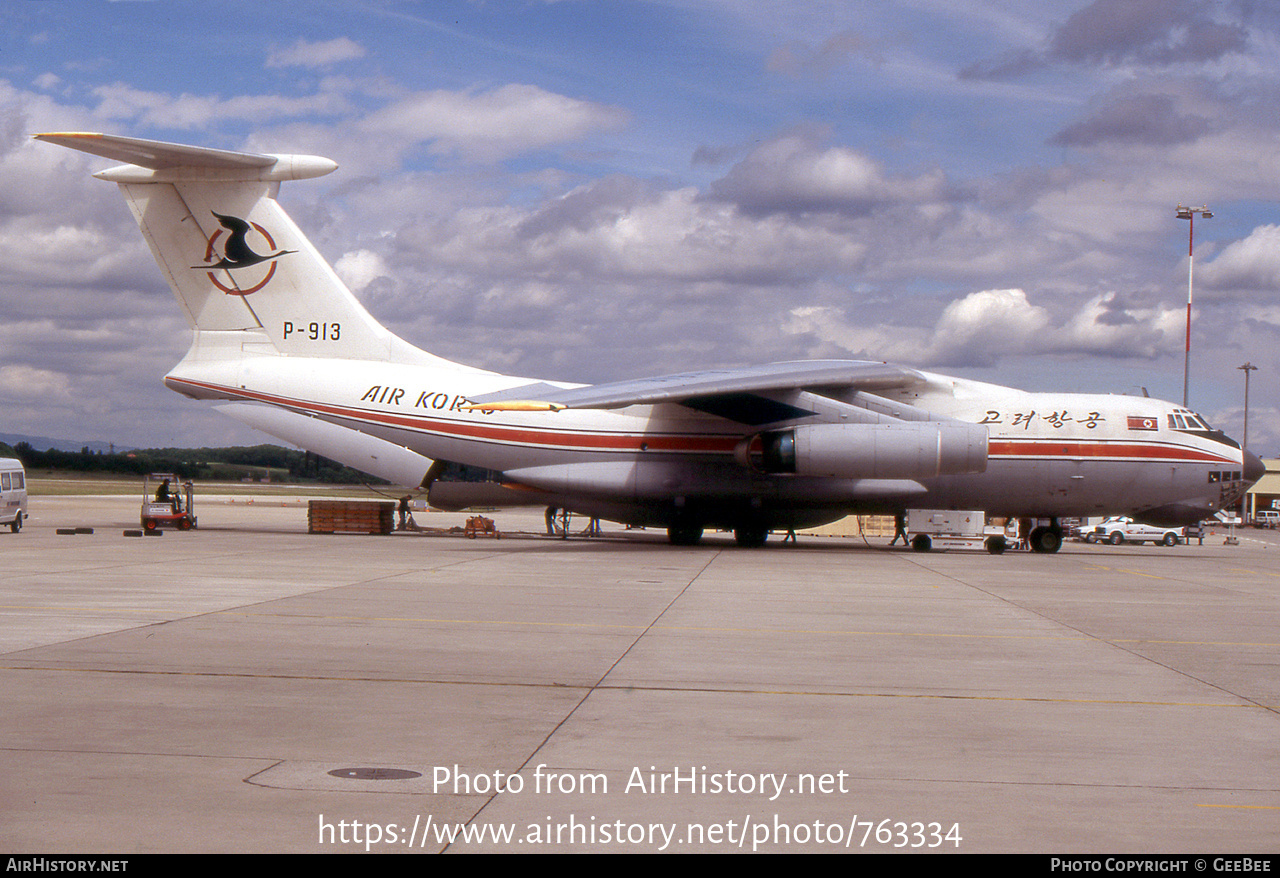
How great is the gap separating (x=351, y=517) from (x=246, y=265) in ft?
25.1

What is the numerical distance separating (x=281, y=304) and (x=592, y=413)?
7.94m

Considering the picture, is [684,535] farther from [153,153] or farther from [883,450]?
[153,153]

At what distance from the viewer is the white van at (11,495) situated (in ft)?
87.9

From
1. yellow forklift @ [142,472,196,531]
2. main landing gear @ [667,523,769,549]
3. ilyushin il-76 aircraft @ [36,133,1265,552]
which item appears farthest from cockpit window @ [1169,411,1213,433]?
yellow forklift @ [142,472,196,531]

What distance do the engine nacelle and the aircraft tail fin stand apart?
32.2 feet

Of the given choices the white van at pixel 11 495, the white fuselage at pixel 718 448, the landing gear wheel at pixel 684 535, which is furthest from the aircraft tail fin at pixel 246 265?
the landing gear wheel at pixel 684 535

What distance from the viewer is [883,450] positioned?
2312cm

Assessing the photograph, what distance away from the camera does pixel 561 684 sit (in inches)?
318

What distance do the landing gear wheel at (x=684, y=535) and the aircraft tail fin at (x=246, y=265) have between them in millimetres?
7384

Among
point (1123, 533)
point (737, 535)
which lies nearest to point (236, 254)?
point (737, 535)

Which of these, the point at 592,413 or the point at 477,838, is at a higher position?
the point at 592,413

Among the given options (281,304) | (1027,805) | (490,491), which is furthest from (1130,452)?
(1027,805)

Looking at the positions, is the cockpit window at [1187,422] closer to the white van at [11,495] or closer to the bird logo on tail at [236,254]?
the bird logo on tail at [236,254]
